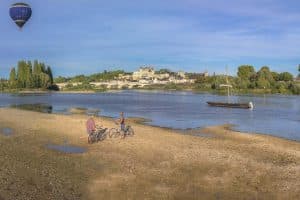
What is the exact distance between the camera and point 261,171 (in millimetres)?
25953

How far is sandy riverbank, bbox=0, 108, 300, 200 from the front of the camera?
20.8 metres

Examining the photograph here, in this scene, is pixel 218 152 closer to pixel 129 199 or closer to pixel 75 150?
pixel 75 150

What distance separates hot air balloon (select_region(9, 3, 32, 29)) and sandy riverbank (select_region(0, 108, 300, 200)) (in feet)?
89.3

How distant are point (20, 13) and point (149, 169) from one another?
42.0m

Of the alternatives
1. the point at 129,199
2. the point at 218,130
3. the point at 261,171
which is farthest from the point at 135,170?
the point at 218,130

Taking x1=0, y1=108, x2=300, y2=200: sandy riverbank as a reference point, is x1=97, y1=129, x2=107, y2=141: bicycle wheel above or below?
above

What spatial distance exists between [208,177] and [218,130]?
88.3 ft

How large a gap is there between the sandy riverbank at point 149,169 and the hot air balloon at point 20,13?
27228mm

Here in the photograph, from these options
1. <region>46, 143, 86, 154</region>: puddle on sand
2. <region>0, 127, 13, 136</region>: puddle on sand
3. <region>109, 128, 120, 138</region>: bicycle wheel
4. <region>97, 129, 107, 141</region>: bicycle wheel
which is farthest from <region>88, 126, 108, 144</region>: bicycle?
<region>0, 127, 13, 136</region>: puddle on sand

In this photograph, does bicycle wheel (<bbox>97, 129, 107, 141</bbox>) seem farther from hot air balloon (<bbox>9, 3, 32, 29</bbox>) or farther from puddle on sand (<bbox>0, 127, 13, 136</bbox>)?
hot air balloon (<bbox>9, 3, 32, 29</bbox>)

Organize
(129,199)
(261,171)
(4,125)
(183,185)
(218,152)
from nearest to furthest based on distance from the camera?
(129,199), (183,185), (261,171), (218,152), (4,125)

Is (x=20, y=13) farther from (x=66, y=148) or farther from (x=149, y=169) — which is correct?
(x=149, y=169)

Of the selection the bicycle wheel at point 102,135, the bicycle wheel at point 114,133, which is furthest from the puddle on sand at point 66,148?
the bicycle wheel at point 114,133

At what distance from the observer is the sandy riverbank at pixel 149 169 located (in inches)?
820
